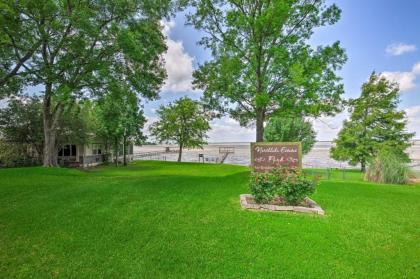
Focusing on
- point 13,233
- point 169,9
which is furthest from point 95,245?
point 169,9

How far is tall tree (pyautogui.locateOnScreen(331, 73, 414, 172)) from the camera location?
2477 centimetres

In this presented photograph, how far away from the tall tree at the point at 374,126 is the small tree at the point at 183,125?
19572 millimetres

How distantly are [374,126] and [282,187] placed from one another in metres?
24.6

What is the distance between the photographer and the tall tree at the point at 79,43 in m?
11.8

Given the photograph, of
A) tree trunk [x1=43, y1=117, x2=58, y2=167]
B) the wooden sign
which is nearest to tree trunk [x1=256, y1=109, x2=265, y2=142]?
the wooden sign

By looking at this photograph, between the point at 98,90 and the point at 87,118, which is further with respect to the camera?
the point at 87,118

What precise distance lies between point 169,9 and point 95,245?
14.9 metres

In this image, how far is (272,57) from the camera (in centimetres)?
1261

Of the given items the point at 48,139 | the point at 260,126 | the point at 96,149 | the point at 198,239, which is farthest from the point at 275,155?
the point at 96,149

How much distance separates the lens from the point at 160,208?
22.1 ft

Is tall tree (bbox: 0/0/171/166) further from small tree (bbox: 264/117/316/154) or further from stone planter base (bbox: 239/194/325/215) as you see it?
small tree (bbox: 264/117/316/154)

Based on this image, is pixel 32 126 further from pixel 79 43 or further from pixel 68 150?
pixel 79 43

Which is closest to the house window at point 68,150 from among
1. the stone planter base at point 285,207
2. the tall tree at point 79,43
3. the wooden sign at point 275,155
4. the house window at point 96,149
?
the house window at point 96,149

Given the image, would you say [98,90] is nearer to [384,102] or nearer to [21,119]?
[21,119]
